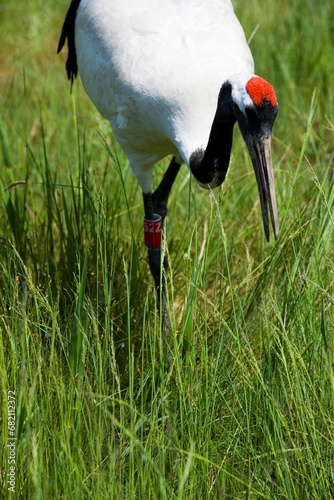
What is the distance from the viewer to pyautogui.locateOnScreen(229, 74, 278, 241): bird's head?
3244 mm

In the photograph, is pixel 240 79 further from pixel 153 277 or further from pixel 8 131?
pixel 8 131

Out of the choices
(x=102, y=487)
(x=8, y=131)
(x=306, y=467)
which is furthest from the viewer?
(x=8, y=131)

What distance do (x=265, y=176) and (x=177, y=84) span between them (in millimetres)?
604

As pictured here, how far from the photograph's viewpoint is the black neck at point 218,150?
3.52 meters

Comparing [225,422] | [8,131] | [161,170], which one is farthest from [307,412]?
[8,131]

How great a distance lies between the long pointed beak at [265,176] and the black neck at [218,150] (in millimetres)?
217

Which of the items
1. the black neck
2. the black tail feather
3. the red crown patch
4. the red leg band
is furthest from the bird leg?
the red crown patch

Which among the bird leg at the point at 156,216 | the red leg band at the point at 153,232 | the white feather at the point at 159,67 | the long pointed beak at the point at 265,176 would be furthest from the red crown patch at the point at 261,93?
the red leg band at the point at 153,232

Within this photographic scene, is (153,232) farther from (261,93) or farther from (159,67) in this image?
(261,93)

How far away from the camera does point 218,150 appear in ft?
11.9

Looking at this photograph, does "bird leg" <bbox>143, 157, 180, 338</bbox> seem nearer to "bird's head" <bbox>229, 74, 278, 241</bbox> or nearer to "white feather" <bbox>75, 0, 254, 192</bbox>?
"white feather" <bbox>75, 0, 254, 192</bbox>

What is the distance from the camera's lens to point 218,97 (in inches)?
141

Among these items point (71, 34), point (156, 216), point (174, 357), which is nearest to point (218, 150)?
point (156, 216)

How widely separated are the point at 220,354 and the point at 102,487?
2.35 feet
